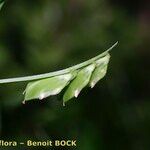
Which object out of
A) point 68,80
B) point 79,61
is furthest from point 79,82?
point 79,61

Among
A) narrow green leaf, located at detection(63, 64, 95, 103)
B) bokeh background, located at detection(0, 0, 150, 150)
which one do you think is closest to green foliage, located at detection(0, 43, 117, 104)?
narrow green leaf, located at detection(63, 64, 95, 103)

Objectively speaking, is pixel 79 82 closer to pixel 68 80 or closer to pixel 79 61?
pixel 68 80

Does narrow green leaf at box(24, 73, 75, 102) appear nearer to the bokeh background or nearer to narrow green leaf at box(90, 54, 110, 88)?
narrow green leaf at box(90, 54, 110, 88)

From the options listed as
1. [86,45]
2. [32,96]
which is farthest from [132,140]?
[32,96]

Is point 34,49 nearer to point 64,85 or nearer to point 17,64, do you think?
point 17,64

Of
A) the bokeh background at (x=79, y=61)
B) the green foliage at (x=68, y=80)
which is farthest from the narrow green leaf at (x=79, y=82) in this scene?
the bokeh background at (x=79, y=61)
